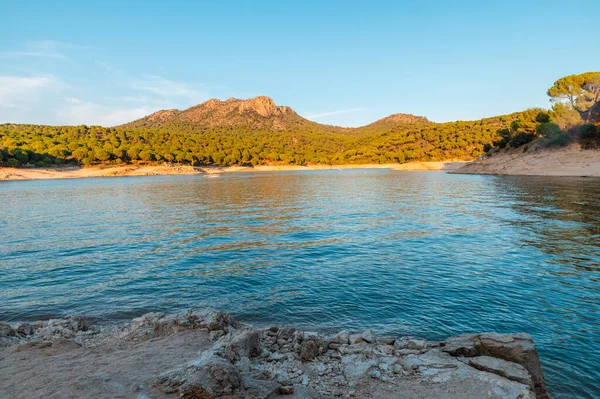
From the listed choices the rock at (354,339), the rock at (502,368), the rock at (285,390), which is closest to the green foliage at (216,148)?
the rock at (354,339)

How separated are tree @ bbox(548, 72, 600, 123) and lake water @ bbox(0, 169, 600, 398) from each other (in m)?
66.4

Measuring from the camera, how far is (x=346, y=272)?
14.2 metres

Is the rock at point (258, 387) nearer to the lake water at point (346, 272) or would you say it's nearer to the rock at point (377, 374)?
the rock at point (377, 374)

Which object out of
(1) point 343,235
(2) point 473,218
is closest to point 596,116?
(2) point 473,218

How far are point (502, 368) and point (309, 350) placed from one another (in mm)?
3849

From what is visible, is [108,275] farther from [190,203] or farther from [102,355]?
[190,203]

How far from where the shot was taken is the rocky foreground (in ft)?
18.7

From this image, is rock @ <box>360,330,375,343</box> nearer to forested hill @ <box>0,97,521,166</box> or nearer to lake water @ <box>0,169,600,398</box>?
lake water @ <box>0,169,600,398</box>

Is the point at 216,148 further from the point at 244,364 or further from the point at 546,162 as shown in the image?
the point at 244,364

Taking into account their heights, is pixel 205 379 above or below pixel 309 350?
above

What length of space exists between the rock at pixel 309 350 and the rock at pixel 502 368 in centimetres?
318

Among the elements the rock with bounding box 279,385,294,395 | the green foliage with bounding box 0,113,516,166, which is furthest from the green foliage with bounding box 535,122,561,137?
the rock with bounding box 279,385,294,395

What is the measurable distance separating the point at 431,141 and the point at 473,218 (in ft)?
499

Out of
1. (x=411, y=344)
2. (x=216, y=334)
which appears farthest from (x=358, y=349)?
(x=216, y=334)
